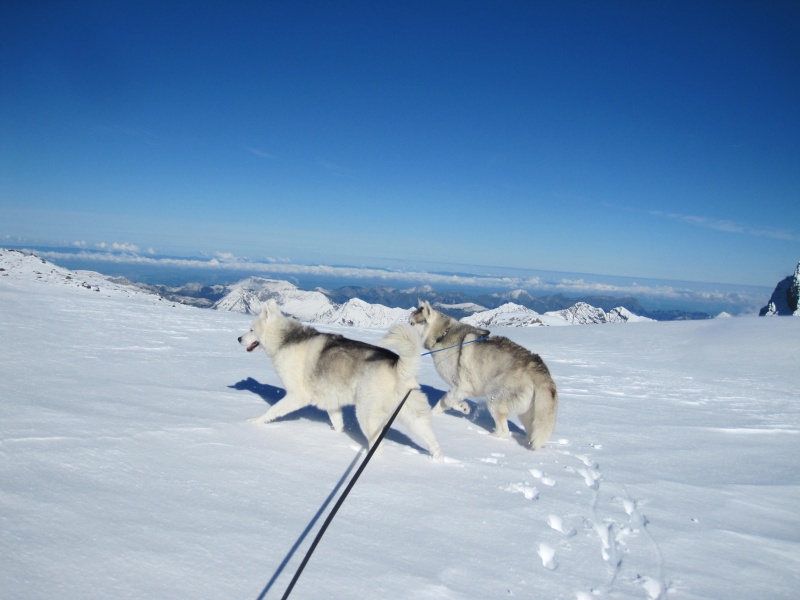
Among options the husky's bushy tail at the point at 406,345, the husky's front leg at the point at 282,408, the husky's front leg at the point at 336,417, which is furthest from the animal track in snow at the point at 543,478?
the husky's front leg at the point at 282,408

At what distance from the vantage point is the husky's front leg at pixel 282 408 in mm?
5719

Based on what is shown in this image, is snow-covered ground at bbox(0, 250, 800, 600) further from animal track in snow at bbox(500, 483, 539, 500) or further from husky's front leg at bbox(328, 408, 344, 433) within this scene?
husky's front leg at bbox(328, 408, 344, 433)

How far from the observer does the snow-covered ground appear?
9.21 feet

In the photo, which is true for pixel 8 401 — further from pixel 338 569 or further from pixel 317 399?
pixel 338 569

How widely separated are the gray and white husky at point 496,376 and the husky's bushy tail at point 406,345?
7.27ft

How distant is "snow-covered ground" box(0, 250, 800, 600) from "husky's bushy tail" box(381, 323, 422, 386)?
4.01 ft

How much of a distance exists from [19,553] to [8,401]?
3.79 metres

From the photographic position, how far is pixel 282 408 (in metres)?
5.75

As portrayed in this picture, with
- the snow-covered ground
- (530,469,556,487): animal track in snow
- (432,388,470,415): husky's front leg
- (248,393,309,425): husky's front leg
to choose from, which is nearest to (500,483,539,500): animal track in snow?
the snow-covered ground

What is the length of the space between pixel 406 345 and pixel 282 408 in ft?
7.21

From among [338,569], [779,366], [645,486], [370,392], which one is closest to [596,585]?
[338,569]

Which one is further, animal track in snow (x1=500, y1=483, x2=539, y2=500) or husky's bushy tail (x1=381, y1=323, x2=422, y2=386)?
husky's bushy tail (x1=381, y1=323, x2=422, y2=386)

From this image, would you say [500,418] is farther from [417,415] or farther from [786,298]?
[786,298]

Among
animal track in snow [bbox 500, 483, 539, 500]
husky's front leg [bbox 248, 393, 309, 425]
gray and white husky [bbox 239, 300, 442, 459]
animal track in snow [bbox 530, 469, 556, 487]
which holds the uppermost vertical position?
gray and white husky [bbox 239, 300, 442, 459]
